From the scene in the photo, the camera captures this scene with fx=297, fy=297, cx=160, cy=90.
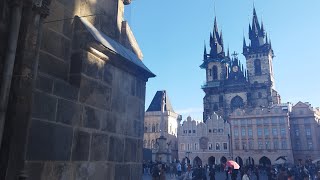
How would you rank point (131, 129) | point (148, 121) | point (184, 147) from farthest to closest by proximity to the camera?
1. point (148, 121)
2. point (184, 147)
3. point (131, 129)

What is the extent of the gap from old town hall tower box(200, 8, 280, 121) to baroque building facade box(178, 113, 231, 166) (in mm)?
10888

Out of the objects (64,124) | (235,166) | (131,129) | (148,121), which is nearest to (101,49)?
(64,124)

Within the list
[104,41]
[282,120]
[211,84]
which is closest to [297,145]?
[282,120]

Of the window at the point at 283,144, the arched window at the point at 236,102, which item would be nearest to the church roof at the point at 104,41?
the window at the point at 283,144

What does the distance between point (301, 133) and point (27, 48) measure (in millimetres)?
69195

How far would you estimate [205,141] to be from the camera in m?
67.9

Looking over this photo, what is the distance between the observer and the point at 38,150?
8.91 feet

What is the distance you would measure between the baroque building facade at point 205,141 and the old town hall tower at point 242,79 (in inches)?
429

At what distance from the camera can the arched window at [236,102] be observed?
262 feet

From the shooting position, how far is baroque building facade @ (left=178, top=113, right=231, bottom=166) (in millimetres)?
66125

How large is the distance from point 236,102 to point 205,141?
1865 cm

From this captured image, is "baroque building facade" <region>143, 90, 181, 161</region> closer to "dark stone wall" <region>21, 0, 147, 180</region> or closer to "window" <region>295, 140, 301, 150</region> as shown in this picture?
"window" <region>295, 140, 301, 150</region>

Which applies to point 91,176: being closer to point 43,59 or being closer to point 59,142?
point 59,142

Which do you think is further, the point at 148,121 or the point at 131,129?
the point at 148,121
